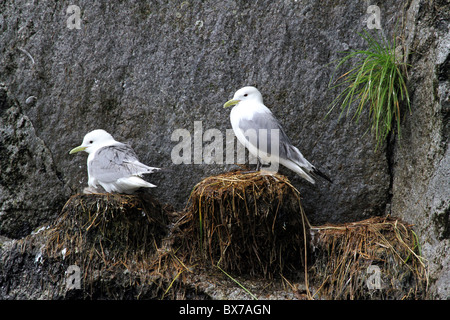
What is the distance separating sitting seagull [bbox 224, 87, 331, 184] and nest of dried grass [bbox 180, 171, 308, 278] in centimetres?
20

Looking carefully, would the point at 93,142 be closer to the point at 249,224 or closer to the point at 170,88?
the point at 170,88

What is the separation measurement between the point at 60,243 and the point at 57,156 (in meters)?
Result: 0.86

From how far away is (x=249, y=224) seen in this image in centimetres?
379

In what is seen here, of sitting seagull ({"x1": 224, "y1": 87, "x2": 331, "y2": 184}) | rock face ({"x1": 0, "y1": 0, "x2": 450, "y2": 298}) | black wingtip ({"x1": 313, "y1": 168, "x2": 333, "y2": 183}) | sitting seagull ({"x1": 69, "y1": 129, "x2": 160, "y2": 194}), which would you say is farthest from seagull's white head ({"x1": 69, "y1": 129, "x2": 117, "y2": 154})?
black wingtip ({"x1": 313, "y1": 168, "x2": 333, "y2": 183})

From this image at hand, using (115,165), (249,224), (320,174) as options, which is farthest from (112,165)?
(320,174)

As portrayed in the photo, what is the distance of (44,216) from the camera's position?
4.48 metres

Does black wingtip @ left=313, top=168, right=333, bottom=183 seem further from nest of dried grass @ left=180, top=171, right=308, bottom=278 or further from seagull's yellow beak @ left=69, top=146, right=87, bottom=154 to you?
seagull's yellow beak @ left=69, top=146, right=87, bottom=154

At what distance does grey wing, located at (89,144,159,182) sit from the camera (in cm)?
392

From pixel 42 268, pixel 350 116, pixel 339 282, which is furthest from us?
pixel 350 116

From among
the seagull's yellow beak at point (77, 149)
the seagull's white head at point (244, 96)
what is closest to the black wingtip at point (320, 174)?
the seagull's white head at point (244, 96)

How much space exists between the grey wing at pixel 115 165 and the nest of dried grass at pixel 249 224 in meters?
0.45

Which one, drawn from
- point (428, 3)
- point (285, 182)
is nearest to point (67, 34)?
point (285, 182)

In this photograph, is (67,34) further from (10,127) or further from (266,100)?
(266,100)

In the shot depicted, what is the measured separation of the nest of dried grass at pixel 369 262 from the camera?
359cm
